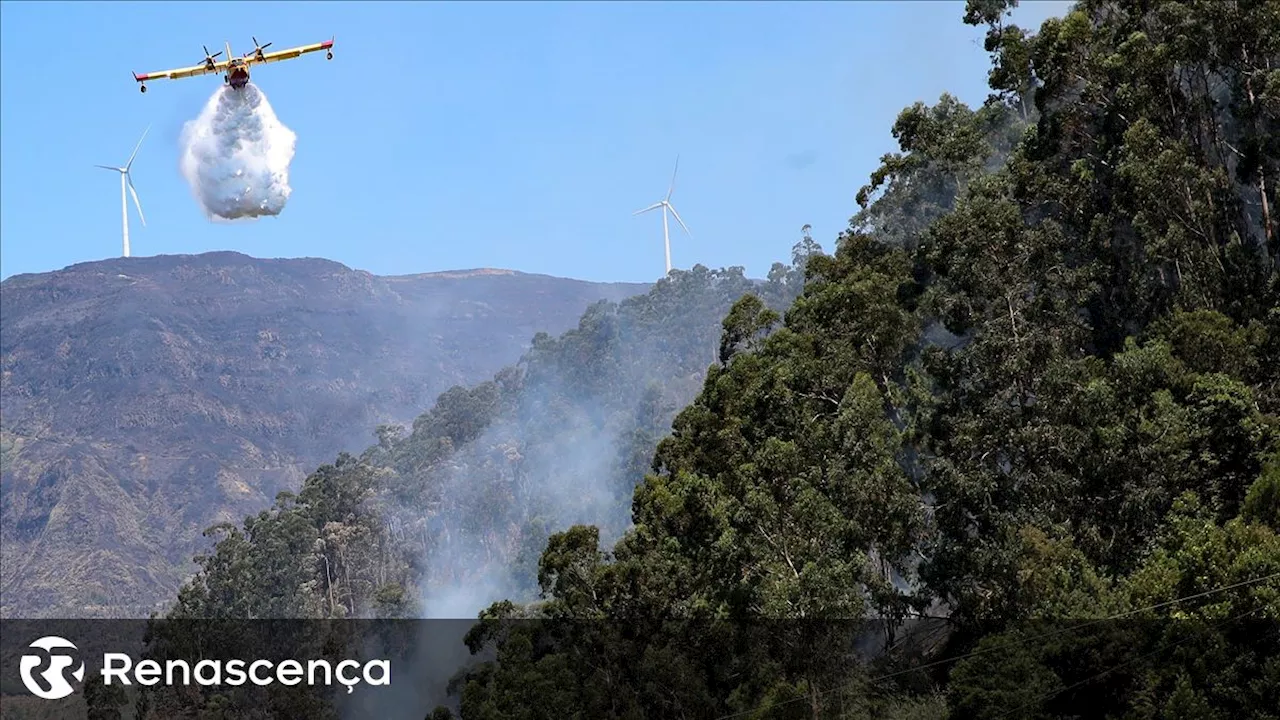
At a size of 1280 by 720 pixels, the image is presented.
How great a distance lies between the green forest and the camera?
54.3 m

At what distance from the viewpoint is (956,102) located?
11350 cm

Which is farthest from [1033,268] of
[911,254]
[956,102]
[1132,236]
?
[956,102]

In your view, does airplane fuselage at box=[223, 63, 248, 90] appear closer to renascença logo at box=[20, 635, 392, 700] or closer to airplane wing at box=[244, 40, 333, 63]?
airplane wing at box=[244, 40, 333, 63]

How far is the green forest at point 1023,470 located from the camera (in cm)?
5434

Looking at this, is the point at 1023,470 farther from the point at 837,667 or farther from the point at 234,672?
the point at 234,672

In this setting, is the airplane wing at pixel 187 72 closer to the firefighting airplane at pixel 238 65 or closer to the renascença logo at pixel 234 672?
the firefighting airplane at pixel 238 65

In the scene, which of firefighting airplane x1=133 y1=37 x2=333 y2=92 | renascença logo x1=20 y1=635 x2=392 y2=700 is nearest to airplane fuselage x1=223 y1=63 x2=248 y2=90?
firefighting airplane x1=133 y1=37 x2=333 y2=92

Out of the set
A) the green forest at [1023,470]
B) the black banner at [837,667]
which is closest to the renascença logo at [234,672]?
the black banner at [837,667]

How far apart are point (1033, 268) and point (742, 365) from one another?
16407 mm

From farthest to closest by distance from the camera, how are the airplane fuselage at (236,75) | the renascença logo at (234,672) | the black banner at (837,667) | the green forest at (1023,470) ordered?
the renascença logo at (234,672) → the airplane fuselage at (236,75) → the green forest at (1023,470) → the black banner at (837,667)

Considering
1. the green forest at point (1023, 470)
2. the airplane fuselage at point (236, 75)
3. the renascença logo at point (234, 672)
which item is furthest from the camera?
the renascença logo at point (234, 672)

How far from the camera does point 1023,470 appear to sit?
61875 mm

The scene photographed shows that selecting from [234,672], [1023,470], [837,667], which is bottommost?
[837,667]

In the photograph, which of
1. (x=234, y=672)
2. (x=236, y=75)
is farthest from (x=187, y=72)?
(x=234, y=672)
